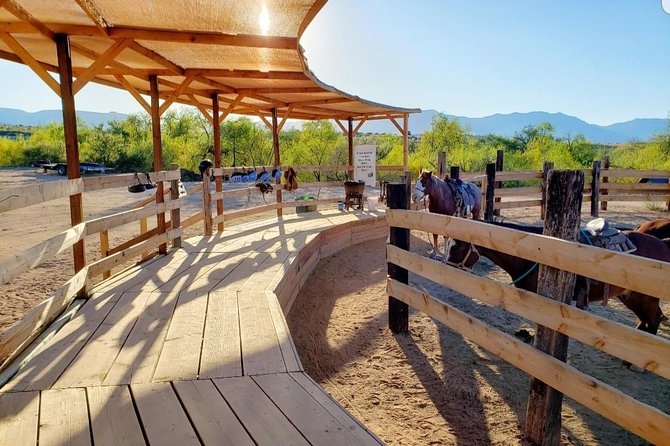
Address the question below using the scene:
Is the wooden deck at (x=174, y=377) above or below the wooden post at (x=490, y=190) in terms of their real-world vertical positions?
below

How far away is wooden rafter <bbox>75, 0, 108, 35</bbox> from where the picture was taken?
3503 mm

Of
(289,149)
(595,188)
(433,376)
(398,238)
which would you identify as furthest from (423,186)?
(289,149)

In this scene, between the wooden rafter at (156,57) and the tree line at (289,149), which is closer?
the wooden rafter at (156,57)

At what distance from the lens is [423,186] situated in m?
7.29

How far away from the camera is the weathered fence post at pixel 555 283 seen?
2.58 metres

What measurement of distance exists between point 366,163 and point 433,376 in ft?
28.7

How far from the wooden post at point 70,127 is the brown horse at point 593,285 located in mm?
3432

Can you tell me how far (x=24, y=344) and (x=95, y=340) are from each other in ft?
1.38

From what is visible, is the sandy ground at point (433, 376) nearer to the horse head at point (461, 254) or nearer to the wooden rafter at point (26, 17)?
the horse head at point (461, 254)

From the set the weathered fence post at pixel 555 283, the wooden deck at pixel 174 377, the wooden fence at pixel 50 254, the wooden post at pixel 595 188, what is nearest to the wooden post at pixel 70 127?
the wooden fence at pixel 50 254

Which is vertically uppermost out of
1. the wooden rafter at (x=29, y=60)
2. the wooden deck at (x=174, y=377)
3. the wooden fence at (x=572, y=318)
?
the wooden rafter at (x=29, y=60)

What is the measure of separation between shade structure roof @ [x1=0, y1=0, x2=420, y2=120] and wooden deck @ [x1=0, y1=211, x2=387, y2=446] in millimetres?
2272

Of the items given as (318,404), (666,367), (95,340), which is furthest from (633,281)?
(95,340)

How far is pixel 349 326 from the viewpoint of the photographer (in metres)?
4.95
